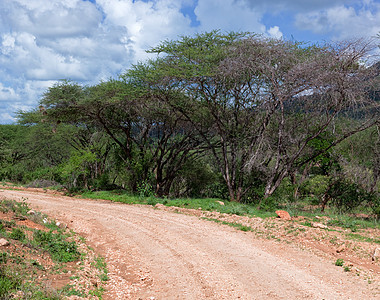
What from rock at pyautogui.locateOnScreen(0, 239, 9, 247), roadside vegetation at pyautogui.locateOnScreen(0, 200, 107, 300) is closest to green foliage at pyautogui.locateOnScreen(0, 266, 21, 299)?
roadside vegetation at pyautogui.locateOnScreen(0, 200, 107, 300)

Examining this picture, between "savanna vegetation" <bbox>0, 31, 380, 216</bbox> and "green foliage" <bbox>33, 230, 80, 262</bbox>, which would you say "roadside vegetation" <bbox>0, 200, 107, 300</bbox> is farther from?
"savanna vegetation" <bbox>0, 31, 380, 216</bbox>

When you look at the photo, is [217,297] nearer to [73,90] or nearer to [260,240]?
[260,240]

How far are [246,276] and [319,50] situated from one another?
13.5m

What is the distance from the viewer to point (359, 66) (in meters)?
14.4

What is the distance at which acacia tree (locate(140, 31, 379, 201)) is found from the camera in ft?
46.2

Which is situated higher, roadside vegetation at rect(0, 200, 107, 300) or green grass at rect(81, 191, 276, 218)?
green grass at rect(81, 191, 276, 218)

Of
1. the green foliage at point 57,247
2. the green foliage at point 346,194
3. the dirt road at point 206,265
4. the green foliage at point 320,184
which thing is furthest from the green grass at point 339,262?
the green foliage at point 320,184

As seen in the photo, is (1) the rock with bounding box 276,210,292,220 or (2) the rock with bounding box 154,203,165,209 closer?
(1) the rock with bounding box 276,210,292,220

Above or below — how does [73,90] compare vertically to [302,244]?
above

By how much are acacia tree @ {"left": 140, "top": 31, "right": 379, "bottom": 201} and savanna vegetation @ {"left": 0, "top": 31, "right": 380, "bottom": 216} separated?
59 mm

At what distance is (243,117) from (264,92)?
90.9 inches

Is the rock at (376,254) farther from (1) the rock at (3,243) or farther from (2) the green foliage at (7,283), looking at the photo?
(1) the rock at (3,243)

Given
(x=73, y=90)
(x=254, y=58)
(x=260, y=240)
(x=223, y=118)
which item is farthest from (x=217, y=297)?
(x=73, y=90)

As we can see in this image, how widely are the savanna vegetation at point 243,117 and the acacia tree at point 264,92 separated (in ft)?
0.19
